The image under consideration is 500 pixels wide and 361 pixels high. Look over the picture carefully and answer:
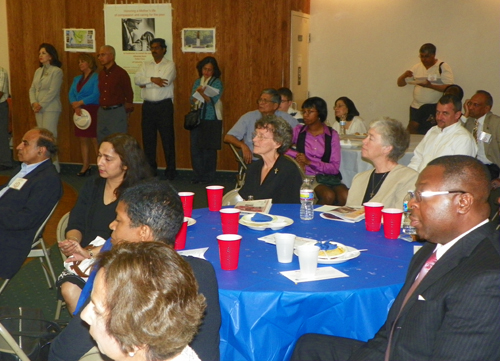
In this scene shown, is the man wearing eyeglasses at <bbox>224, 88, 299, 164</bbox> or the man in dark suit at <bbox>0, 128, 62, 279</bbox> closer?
the man in dark suit at <bbox>0, 128, 62, 279</bbox>

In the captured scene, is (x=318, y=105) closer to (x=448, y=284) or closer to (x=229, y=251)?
(x=229, y=251)

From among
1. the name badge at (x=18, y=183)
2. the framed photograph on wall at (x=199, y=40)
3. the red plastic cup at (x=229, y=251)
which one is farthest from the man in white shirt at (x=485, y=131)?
the name badge at (x=18, y=183)

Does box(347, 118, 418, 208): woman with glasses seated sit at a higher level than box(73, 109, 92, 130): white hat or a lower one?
higher

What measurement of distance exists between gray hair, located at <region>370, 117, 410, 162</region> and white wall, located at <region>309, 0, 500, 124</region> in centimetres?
581

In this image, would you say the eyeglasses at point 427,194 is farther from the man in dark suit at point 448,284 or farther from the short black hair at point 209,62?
the short black hair at point 209,62

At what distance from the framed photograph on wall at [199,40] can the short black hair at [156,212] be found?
22.5ft

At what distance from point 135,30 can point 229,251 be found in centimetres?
741

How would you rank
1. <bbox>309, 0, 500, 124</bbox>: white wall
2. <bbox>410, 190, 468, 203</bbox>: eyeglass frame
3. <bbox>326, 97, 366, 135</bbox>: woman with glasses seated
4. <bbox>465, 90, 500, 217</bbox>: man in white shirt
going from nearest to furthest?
<bbox>410, 190, 468, 203</bbox>: eyeglass frame
<bbox>465, 90, 500, 217</bbox>: man in white shirt
<bbox>326, 97, 366, 135</bbox>: woman with glasses seated
<bbox>309, 0, 500, 124</bbox>: white wall

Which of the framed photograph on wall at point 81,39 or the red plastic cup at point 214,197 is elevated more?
the framed photograph on wall at point 81,39

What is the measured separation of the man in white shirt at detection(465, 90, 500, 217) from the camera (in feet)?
19.9

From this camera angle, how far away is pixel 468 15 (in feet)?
29.4

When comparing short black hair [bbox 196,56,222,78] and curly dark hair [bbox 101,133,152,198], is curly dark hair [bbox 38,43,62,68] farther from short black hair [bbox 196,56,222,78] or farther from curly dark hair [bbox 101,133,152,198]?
curly dark hair [bbox 101,133,152,198]

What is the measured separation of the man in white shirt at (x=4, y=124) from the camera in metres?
9.65

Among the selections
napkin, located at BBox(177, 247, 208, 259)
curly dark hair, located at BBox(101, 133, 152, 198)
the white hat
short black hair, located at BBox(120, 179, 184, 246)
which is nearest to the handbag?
the white hat
